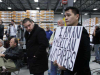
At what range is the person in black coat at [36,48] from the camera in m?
2.44

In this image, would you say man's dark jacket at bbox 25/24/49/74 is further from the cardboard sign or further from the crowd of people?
the cardboard sign

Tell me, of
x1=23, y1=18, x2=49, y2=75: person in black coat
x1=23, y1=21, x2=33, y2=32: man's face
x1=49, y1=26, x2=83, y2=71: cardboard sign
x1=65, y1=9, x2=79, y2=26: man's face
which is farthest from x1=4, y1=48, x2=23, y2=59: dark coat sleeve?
x1=65, y1=9, x2=79, y2=26: man's face

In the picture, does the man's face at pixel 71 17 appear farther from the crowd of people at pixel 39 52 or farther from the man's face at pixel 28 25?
the man's face at pixel 28 25

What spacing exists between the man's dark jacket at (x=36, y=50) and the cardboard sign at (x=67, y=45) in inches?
30.3

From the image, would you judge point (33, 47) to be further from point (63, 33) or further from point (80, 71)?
point (80, 71)

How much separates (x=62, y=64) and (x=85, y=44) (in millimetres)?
354

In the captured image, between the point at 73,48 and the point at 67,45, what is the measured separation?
119mm

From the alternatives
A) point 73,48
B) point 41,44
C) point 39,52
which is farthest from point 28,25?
point 73,48

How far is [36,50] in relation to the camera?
247cm

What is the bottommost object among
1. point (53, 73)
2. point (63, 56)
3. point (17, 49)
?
point (53, 73)

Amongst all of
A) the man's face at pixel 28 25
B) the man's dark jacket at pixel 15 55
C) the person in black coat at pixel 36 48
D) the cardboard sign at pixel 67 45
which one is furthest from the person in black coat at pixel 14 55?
the cardboard sign at pixel 67 45

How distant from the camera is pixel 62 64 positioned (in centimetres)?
147

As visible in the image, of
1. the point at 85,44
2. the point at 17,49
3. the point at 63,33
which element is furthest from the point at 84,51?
the point at 17,49

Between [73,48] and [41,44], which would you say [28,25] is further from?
[73,48]
